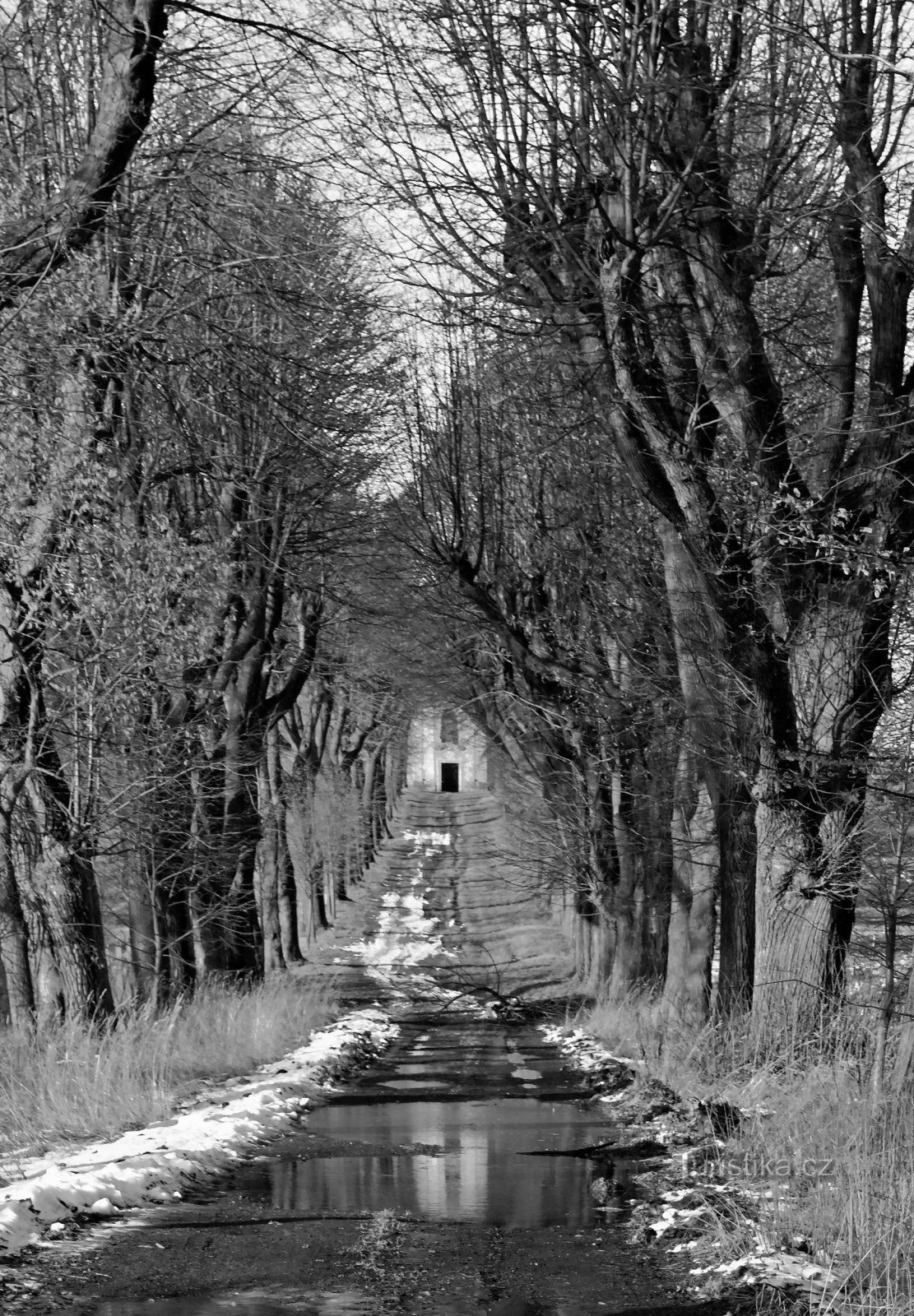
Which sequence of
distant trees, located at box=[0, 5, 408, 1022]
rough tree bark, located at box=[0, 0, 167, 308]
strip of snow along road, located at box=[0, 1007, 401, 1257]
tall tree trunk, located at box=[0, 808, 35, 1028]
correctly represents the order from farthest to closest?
1. tall tree trunk, located at box=[0, 808, 35, 1028]
2. distant trees, located at box=[0, 5, 408, 1022]
3. rough tree bark, located at box=[0, 0, 167, 308]
4. strip of snow along road, located at box=[0, 1007, 401, 1257]

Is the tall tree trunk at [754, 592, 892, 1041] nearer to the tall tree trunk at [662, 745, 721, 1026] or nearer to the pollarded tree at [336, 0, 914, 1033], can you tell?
the pollarded tree at [336, 0, 914, 1033]

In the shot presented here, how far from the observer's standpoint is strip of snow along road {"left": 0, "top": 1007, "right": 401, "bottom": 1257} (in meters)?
6.63

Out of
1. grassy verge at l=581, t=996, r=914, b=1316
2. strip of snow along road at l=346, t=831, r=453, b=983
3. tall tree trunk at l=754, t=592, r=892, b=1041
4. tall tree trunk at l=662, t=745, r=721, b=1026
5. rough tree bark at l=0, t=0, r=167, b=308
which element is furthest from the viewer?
strip of snow along road at l=346, t=831, r=453, b=983

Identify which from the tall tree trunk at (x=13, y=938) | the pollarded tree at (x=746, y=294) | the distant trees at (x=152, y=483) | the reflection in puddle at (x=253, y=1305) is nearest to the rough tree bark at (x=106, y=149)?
the distant trees at (x=152, y=483)

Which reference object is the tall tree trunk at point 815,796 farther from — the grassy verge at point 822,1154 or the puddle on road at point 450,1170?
the puddle on road at point 450,1170

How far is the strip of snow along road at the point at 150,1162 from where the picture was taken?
21.7 feet

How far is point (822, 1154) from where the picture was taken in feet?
24.5

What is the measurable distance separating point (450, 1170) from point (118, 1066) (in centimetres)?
336

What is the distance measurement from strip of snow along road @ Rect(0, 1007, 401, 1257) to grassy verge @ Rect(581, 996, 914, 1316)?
302 cm

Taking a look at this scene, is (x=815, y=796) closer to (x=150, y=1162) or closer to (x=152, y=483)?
(x=150, y=1162)

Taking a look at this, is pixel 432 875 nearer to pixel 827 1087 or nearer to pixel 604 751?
pixel 604 751

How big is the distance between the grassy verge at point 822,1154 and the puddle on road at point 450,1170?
953 millimetres


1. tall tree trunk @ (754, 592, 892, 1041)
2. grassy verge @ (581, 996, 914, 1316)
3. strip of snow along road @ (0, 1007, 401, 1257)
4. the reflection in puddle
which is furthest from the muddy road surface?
tall tree trunk @ (754, 592, 892, 1041)

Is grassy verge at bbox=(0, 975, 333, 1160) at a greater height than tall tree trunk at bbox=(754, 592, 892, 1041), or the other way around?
tall tree trunk at bbox=(754, 592, 892, 1041)
